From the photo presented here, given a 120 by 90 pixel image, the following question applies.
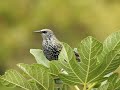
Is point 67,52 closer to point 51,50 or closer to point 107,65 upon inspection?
point 107,65

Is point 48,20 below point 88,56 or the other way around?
below

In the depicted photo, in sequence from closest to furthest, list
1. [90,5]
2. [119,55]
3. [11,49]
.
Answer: [119,55]
[11,49]
[90,5]

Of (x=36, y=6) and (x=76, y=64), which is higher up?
(x=76, y=64)

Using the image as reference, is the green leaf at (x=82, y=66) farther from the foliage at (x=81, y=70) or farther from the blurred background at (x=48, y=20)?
the blurred background at (x=48, y=20)

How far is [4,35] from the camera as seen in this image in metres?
7.24

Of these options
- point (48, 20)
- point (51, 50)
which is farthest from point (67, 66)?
point (48, 20)

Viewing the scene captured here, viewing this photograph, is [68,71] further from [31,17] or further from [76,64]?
[31,17]

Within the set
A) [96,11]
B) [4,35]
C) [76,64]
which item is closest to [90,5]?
[96,11]

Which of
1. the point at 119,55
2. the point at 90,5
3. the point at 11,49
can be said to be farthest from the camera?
the point at 90,5

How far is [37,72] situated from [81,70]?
72mm

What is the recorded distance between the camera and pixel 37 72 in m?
0.95

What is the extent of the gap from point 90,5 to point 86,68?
6.52 meters

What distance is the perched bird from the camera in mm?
1203

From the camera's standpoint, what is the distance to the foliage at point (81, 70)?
3.08 feet
